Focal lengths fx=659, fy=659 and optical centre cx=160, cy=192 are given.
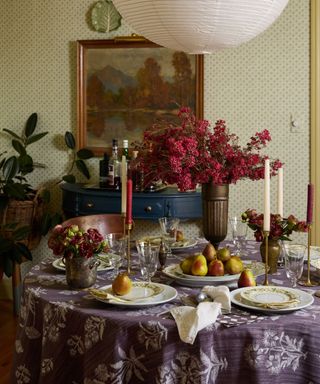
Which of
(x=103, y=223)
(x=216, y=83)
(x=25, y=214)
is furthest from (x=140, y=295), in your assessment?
(x=216, y=83)

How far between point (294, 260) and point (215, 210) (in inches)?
18.5

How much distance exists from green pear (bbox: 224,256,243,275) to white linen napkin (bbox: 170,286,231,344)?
32 cm

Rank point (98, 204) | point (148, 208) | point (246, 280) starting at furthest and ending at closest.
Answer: point (98, 204) < point (148, 208) < point (246, 280)

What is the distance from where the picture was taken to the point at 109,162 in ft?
15.0

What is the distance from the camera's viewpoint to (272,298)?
210cm

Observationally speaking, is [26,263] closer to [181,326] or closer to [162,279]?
[162,279]

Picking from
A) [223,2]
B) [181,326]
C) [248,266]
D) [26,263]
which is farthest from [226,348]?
[26,263]

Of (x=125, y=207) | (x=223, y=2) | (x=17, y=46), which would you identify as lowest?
(x=125, y=207)

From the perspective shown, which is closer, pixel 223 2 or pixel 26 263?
pixel 223 2

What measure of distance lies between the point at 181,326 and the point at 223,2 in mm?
1144

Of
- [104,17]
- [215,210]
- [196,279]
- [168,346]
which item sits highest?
[104,17]

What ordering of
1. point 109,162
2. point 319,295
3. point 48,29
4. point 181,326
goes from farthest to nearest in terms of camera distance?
1. point 48,29
2. point 109,162
3. point 319,295
4. point 181,326

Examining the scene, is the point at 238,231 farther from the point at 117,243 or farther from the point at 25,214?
the point at 25,214

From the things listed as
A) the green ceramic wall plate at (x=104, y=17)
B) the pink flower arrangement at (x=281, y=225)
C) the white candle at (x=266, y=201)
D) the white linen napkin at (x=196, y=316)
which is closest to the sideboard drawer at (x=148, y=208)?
the green ceramic wall plate at (x=104, y=17)
